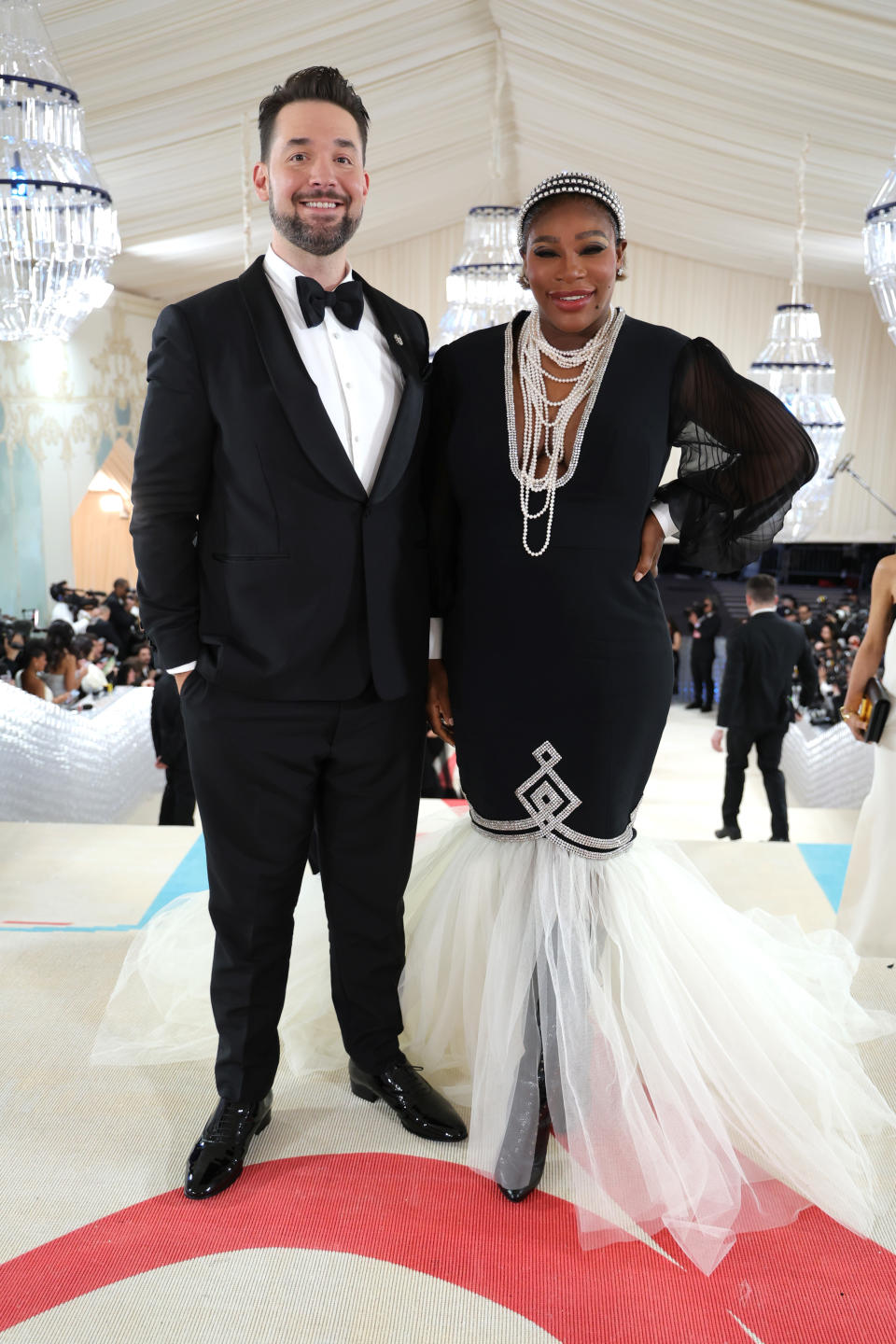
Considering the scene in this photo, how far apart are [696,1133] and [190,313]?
1.48m

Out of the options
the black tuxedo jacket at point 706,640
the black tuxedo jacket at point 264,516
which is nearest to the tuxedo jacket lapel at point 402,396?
the black tuxedo jacket at point 264,516

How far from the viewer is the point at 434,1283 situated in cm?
160

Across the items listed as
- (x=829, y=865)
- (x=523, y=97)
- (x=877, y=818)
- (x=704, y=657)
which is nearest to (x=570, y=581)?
(x=877, y=818)

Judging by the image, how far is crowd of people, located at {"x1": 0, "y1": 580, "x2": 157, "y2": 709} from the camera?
24.4ft

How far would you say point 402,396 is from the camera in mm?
1739

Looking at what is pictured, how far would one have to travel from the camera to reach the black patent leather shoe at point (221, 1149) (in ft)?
5.84

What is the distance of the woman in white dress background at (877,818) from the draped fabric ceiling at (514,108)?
320 centimetres

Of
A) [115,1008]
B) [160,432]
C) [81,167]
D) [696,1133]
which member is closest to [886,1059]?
[696,1133]

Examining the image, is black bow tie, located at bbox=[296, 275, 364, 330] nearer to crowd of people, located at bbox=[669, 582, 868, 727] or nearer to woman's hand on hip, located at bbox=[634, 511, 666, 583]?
woman's hand on hip, located at bbox=[634, 511, 666, 583]

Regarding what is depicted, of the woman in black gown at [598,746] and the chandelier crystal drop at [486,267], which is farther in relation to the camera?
the chandelier crystal drop at [486,267]

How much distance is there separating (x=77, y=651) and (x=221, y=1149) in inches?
270

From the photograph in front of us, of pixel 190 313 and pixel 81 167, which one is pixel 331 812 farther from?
pixel 81 167

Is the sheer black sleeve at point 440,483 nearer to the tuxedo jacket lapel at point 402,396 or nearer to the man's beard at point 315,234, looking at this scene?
the tuxedo jacket lapel at point 402,396

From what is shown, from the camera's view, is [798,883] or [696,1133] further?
[798,883]
